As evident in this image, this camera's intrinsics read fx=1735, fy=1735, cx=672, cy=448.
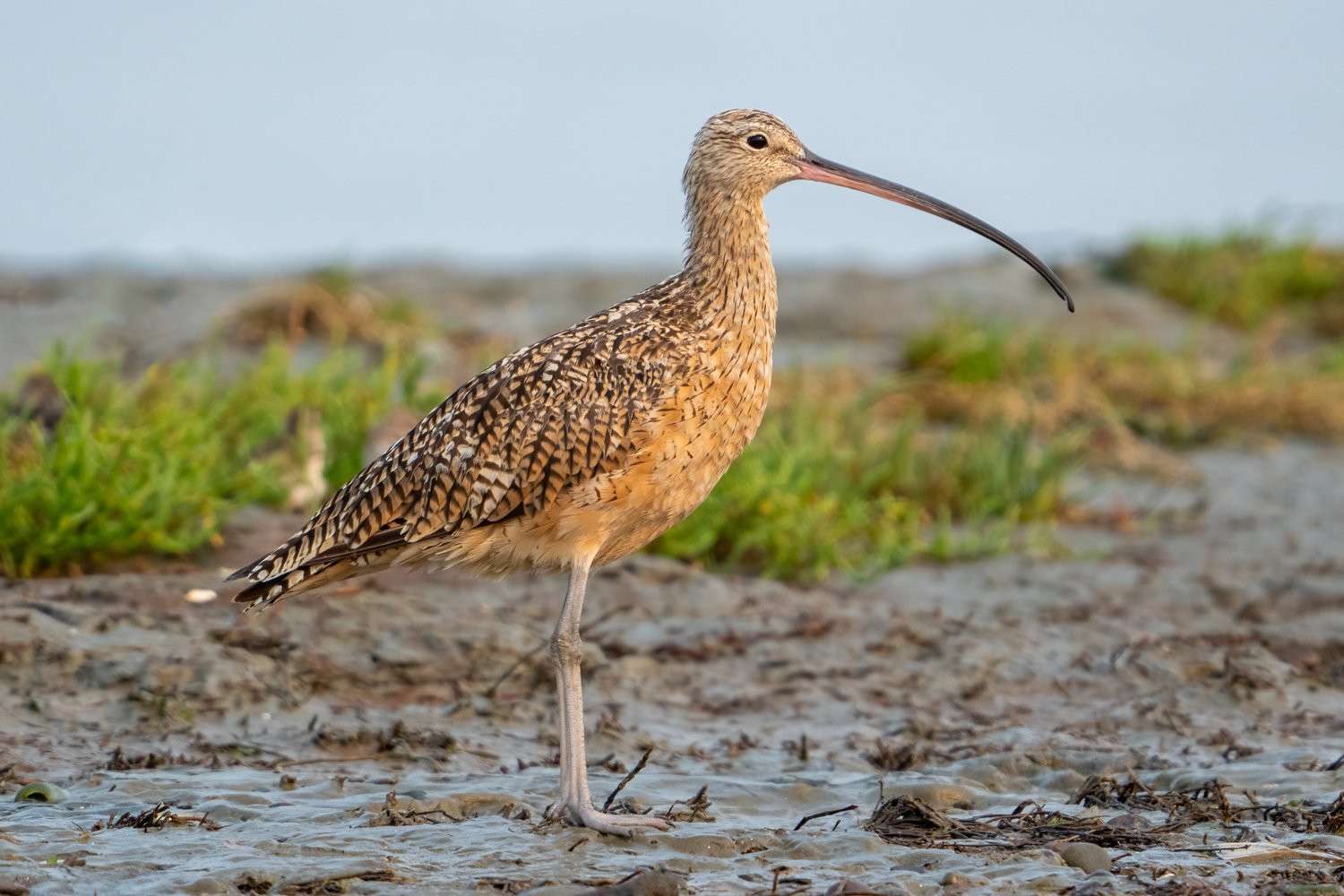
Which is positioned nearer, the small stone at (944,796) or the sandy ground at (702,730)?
the sandy ground at (702,730)

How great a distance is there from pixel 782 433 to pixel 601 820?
507 cm

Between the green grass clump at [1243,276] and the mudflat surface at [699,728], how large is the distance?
24.0ft

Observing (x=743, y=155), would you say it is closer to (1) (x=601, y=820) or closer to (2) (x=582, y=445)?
(2) (x=582, y=445)

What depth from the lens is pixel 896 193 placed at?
5.75 meters

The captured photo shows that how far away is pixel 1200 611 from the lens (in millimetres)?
8102

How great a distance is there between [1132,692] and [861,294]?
9.57 m

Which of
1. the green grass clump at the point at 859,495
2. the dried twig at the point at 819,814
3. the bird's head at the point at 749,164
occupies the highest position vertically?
the bird's head at the point at 749,164

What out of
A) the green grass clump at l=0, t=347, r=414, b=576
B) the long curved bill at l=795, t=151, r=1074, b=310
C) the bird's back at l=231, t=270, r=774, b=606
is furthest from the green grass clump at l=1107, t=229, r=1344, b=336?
the bird's back at l=231, t=270, r=774, b=606

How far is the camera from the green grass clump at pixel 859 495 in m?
8.16

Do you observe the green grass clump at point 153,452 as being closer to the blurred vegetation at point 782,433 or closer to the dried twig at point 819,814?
the blurred vegetation at point 782,433

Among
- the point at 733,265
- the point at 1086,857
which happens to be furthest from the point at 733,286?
the point at 1086,857

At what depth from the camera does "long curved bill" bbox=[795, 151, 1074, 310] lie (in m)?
5.64

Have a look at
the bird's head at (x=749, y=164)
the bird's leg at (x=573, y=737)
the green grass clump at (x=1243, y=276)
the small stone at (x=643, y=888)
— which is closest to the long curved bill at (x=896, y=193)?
the bird's head at (x=749, y=164)

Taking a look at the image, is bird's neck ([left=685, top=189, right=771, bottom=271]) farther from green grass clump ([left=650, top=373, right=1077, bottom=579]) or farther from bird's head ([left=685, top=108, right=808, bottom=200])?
green grass clump ([left=650, top=373, right=1077, bottom=579])
